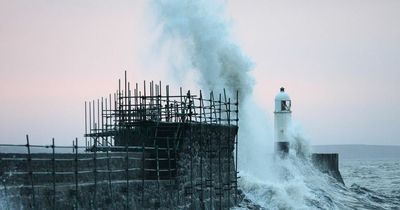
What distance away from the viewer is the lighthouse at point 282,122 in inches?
1523

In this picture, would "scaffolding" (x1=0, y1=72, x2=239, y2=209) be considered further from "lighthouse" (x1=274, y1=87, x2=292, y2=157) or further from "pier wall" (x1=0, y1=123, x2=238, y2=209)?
"lighthouse" (x1=274, y1=87, x2=292, y2=157)

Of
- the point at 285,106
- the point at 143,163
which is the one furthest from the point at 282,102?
the point at 143,163

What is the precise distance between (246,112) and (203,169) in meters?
15.8

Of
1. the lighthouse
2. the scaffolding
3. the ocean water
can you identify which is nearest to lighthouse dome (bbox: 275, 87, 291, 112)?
the lighthouse

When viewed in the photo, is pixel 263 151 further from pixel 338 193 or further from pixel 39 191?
pixel 39 191

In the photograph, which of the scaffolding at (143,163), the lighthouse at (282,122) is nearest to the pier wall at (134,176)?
the scaffolding at (143,163)

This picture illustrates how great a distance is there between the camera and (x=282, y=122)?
127 feet

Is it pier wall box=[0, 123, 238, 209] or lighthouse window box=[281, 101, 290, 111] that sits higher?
lighthouse window box=[281, 101, 290, 111]

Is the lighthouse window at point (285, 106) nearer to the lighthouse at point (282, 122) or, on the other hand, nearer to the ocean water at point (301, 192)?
the lighthouse at point (282, 122)

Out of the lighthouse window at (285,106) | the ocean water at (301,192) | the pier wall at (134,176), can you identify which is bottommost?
the ocean water at (301,192)

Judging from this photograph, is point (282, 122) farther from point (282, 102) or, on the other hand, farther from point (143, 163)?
point (143, 163)

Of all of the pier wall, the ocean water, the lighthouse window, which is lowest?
the ocean water

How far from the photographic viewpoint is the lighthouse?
38.7 m

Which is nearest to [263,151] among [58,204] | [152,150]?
[152,150]
